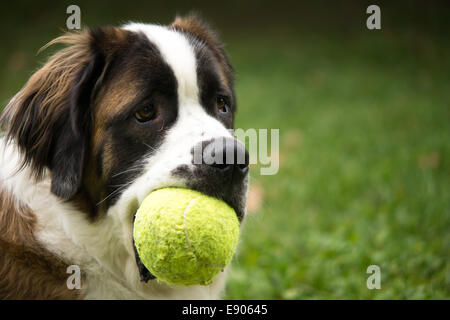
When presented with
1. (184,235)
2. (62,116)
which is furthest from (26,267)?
(184,235)

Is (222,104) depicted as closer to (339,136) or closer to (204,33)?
(204,33)

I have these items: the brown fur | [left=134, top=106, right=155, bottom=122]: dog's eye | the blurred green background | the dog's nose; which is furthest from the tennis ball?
the blurred green background

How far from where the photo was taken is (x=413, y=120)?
6727 mm

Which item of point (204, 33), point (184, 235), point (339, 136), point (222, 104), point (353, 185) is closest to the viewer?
point (184, 235)

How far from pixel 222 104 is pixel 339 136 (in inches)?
159

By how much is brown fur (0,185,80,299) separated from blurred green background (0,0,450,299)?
115 cm

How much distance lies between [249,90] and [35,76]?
679 centimetres

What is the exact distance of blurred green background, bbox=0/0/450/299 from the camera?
3607 millimetres

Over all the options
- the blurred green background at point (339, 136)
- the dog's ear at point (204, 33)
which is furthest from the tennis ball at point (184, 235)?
the dog's ear at point (204, 33)

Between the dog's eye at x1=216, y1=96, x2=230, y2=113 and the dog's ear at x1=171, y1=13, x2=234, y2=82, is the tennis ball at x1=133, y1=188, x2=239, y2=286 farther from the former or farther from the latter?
the dog's ear at x1=171, y1=13, x2=234, y2=82

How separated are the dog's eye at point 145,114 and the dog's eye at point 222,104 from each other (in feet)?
1.46

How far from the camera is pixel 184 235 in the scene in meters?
1.98

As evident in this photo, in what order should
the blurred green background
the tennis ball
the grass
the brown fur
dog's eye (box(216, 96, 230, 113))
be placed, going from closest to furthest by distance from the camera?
the tennis ball, the brown fur, dog's eye (box(216, 96, 230, 113)), the grass, the blurred green background

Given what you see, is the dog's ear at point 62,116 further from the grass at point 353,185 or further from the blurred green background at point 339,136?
the grass at point 353,185
